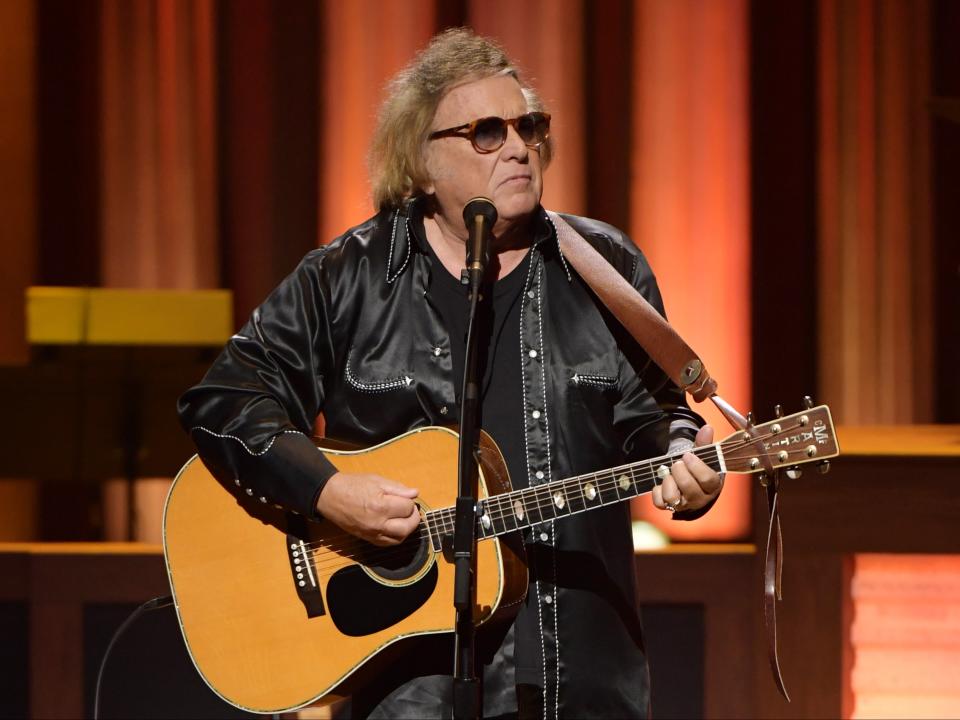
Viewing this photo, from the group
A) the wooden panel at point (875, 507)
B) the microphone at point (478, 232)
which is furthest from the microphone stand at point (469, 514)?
the wooden panel at point (875, 507)

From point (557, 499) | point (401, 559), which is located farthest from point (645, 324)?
point (401, 559)

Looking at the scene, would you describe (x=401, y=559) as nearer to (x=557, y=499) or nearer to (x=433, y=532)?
(x=433, y=532)

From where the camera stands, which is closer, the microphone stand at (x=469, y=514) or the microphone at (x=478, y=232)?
the microphone stand at (x=469, y=514)

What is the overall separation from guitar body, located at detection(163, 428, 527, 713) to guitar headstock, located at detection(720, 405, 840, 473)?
44cm

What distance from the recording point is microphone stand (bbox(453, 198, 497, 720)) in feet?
6.57

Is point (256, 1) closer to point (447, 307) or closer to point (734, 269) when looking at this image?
point (734, 269)

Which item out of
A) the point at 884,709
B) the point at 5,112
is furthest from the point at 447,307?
the point at 5,112

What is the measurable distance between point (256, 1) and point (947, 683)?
362cm

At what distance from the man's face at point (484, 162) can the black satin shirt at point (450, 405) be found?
0.39 feet

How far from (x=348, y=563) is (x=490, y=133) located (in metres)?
0.91

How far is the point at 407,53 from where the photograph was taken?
5.07 meters

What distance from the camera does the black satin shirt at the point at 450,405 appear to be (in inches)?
95.3

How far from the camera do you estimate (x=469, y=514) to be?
6.75ft

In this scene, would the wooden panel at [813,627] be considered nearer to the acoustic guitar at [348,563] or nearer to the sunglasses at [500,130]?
the acoustic guitar at [348,563]
